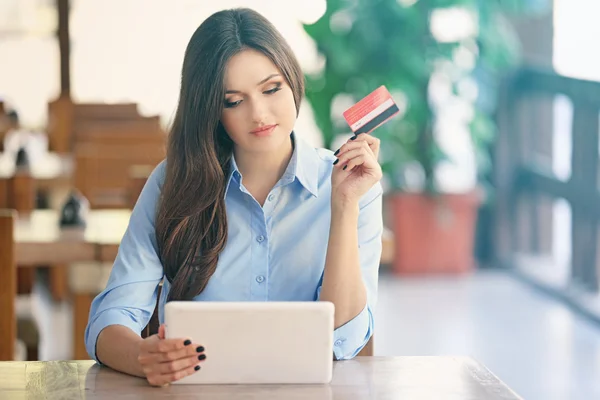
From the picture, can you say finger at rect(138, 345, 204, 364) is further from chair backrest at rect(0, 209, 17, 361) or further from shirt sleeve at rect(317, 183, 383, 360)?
chair backrest at rect(0, 209, 17, 361)

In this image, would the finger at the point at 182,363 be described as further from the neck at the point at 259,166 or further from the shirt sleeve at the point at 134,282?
the neck at the point at 259,166

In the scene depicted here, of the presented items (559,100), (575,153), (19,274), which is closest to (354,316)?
(19,274)

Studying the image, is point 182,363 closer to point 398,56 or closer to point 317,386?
point 317,386

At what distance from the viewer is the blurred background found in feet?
15.0

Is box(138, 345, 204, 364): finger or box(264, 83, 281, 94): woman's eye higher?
box(264, 83, 281, 94): woman's eye

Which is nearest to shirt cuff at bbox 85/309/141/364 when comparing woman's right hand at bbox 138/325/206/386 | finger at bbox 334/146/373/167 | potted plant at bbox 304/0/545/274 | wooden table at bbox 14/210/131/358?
woman's right hand at bbox 138/325/206/386

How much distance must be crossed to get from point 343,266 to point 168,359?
43 centimetres

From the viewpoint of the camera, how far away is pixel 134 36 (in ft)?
22.6

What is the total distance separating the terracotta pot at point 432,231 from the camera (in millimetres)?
5895

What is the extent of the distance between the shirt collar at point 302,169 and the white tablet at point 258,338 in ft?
1.58

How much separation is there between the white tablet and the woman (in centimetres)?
26

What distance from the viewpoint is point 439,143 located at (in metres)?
5.97

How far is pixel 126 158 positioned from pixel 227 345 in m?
2.49

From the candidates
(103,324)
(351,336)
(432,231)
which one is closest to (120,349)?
(103,324)
